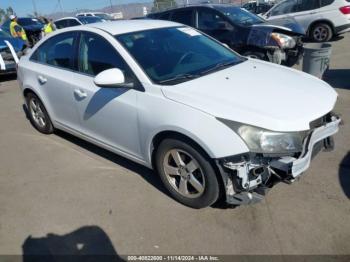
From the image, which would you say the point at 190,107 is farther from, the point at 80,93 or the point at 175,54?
the point at 80,93

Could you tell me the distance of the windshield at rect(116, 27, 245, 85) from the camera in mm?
3525

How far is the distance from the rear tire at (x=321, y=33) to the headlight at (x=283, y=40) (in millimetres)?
5666

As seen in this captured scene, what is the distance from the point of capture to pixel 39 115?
5.46 m

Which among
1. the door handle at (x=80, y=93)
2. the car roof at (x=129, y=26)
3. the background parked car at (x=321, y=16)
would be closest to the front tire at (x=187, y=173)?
the door handle at (x=80, y=93)

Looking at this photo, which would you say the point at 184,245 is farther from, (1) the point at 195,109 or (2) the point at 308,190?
(2) the point at 308,190

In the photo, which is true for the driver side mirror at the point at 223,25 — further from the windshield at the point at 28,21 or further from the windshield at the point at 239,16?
the windshield at the point at 28,21

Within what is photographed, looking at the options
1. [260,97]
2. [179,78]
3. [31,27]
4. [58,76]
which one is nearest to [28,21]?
[31,27]

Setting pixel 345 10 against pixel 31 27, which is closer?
pixel 345 10

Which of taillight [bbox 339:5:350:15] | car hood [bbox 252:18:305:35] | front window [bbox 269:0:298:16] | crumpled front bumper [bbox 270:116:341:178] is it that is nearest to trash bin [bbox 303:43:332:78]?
car hood [bbox 252:18:305:35]

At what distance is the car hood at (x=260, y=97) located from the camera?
112 inches

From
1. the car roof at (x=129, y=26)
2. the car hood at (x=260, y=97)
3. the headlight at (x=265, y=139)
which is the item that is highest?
the car roof at (x=129, y=26)

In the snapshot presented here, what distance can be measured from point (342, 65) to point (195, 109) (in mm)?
6903

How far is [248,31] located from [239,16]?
0.87 m

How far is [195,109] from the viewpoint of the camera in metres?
3.00
